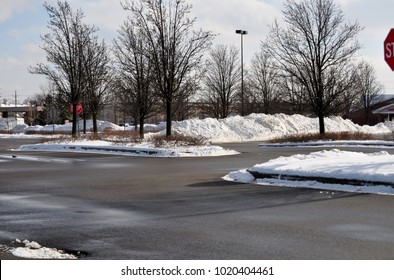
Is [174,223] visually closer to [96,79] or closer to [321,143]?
[321,143]

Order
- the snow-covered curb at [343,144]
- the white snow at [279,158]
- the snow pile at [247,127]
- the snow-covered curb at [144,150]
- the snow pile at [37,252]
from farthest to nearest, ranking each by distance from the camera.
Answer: the snow pile at [247,127]
the snow-covered curb at [343,144]
the snow-covered curb at [144,150]
the white snow at [279,158]
the snow pile at [37,252]

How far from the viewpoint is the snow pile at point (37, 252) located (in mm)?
6343

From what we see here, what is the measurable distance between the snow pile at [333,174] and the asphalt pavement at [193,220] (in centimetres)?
66

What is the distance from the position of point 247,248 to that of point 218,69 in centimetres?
5877

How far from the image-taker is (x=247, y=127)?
5200 cm

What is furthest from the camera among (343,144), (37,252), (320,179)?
(343,144)

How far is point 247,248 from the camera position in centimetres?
657

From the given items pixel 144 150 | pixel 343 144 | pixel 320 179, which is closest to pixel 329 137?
pixel 343 144

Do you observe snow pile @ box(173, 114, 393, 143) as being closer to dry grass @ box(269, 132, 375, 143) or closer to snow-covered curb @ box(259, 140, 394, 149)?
dry grass @ box(269, 132, 375, 143)

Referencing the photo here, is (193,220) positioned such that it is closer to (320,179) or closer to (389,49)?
(320,179)

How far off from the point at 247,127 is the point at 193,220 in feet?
144

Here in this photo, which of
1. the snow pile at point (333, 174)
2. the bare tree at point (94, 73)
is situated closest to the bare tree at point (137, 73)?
the bare tree at point (94, 73)

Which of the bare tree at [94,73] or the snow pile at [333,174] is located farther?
the bare tree at [94,73]

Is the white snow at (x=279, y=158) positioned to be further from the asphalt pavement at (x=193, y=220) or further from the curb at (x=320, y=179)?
the asphalt pavement at (x=193, y=220)
